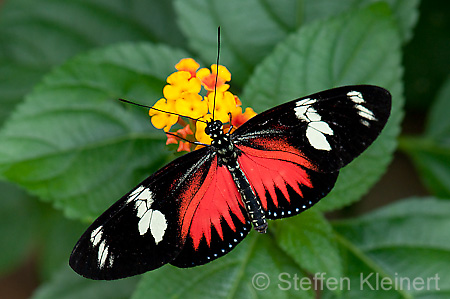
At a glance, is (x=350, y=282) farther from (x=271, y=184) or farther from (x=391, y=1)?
(x=391, y=1)

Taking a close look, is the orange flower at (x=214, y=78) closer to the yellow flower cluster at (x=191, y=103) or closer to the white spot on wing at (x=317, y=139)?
the yellow flower cluster at (x=191, y=103)

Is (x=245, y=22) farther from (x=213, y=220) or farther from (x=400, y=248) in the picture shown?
(x=400, y=248)

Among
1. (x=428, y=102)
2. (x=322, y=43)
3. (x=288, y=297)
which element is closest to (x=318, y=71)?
(x=322, y=43)

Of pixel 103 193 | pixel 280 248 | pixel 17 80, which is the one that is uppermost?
pixel 17 80

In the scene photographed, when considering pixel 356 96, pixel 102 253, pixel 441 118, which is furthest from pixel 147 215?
pixel 441 118

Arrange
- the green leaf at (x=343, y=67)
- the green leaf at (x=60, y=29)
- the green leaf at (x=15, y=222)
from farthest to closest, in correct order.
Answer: the green leaf at (x=15, y=222) → the green leaf at (x=60, y=29) → the green leaf at (x=343, y=67)

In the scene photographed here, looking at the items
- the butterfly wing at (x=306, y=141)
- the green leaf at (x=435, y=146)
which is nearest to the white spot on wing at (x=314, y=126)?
the butterfly wing at (x=306, y=141)
